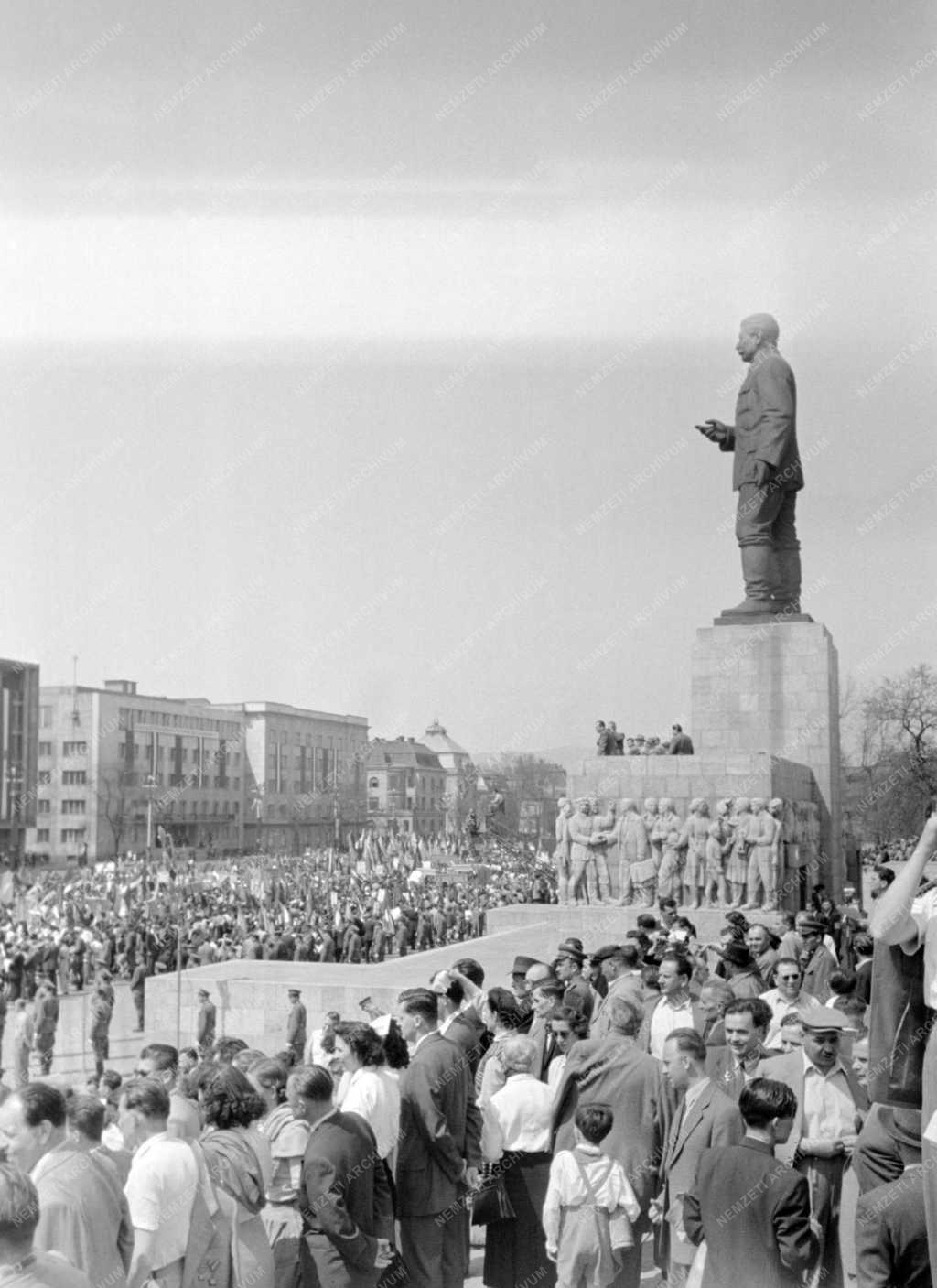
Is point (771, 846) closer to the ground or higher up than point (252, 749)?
closer to the ground

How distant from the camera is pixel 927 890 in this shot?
349cm

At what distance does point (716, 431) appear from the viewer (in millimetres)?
25406

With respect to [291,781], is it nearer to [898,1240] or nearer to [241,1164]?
[241,1164]

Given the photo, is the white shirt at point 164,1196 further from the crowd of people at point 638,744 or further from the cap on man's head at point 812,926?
the crowd of people at point 638,744

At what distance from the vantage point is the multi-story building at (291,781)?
101 meters

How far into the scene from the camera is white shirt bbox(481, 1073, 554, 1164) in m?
6.00

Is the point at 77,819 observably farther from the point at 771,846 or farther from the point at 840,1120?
the point at 840,1120

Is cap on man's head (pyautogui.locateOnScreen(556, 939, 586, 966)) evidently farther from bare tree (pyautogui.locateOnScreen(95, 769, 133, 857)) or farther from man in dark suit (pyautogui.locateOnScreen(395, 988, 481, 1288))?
bare tree (pyautogui.locateOnScreen(95, 769, 133, 857))

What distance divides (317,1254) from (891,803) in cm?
4810

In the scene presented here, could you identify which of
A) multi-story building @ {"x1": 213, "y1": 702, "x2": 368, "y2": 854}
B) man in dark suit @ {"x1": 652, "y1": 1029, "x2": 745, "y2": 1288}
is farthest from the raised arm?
multi-story building @ {"x1": 213, "y1": 702, "x2": 368, "y2": 854}

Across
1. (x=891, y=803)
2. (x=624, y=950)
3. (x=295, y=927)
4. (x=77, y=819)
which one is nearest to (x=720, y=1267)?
(x=624, y=950)

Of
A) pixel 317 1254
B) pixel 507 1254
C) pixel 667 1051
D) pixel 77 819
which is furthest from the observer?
pixel 77 819

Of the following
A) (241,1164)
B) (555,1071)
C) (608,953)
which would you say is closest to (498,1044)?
(555,1071)

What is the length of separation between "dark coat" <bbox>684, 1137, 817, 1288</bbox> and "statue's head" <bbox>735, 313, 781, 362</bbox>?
22226 millimetres
